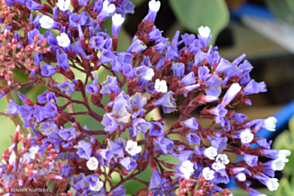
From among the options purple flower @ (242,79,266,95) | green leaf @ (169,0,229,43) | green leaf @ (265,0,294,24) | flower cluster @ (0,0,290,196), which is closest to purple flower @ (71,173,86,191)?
flower cluster @ (0,0,290,196)

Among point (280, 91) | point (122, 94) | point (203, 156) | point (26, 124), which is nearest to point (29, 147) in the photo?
point (26, 124)

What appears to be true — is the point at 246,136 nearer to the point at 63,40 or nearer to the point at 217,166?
the point at 217,166

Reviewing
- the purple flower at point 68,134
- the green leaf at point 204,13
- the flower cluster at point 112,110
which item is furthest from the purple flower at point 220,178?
the green leaf at point 204,13

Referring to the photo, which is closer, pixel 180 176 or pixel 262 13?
pixel 180 176

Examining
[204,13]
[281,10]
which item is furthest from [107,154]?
[281,10]

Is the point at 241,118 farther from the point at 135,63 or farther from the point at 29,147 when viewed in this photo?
the point at 29,147

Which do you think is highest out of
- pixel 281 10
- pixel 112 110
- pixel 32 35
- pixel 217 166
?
pixel 32 35

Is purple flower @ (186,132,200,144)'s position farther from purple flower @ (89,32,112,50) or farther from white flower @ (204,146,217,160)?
purple flower @ (89,32,112,50)
